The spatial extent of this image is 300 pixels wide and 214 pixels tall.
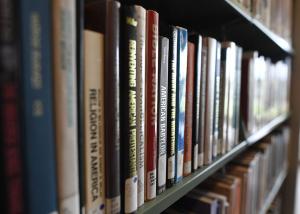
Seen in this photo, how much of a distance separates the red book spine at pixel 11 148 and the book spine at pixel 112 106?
12 centimetres

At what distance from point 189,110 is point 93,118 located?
0.26 metres

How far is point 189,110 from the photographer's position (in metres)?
0.52

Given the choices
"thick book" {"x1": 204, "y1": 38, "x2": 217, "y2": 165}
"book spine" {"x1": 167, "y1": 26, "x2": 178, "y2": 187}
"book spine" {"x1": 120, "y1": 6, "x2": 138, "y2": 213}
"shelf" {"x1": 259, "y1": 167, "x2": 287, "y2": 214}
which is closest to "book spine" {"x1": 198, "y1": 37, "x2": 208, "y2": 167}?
"thick book" {"x1": 204, "y1": 38, "x2": 217, "y2": 165}

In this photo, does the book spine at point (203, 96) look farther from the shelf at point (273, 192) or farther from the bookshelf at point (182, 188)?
the shelf at point (273, 192)

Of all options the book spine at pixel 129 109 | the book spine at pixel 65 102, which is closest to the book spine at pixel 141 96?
the book spine at pixel 129 109

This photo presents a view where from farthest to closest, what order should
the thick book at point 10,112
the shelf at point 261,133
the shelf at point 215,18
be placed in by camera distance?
1. the shelf at point 261,133
2. the shelf at point 215,18
3. the thick book at point 10,112

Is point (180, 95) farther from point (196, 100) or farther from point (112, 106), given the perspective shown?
point (112, 106)

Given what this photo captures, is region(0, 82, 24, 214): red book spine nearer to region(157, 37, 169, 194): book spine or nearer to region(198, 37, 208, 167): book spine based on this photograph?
region(157, 37, 169, 194): book spine

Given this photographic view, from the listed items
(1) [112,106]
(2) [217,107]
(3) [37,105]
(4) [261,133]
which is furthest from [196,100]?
(4) [261,133]

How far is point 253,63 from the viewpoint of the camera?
2.94 feet

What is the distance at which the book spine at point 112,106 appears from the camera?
1.04 feet

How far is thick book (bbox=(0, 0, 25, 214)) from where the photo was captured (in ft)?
0.70

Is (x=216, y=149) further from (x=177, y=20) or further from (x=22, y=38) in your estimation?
(x=22, y=38)

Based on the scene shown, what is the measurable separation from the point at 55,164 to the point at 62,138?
3 cm
